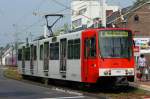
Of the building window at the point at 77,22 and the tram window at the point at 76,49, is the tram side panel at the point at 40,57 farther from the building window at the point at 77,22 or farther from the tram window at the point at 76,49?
the building window at the point at 77,22

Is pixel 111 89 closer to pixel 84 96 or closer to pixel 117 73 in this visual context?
pixel 117 73

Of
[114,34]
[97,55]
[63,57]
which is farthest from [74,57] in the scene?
[114,34]

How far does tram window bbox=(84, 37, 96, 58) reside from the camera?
27.9m

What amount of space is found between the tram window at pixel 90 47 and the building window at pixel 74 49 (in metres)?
1.29

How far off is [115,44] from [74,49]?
3.53 metres

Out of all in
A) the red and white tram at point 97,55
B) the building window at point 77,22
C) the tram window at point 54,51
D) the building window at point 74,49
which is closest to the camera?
the red and white tram at point 97,55

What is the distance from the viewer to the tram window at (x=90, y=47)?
91.6 feet

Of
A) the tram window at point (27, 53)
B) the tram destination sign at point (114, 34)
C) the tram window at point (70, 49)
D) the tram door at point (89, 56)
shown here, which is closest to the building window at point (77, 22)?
the tram window at point (27, 53)

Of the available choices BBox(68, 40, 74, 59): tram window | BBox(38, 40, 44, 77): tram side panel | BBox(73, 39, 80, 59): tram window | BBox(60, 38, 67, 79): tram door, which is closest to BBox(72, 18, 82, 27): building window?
BBox(38, 40, 44, 77): tram side panel

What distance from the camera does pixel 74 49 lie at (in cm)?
3080

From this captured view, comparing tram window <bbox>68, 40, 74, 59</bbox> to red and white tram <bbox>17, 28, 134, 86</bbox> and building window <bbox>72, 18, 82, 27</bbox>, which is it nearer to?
red and white tram <bbox>17, 28, 134, 86</bbox>

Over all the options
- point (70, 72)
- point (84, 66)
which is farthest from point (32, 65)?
point (84, 66)

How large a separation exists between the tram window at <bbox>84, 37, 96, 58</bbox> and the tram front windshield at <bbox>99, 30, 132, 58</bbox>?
41 cm

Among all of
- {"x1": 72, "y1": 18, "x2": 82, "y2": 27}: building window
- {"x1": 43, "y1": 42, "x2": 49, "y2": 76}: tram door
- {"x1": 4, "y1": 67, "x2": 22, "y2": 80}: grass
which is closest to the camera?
{"x1": 43, "y1": 42, "x2": 49, "y2": 76}: tram door
